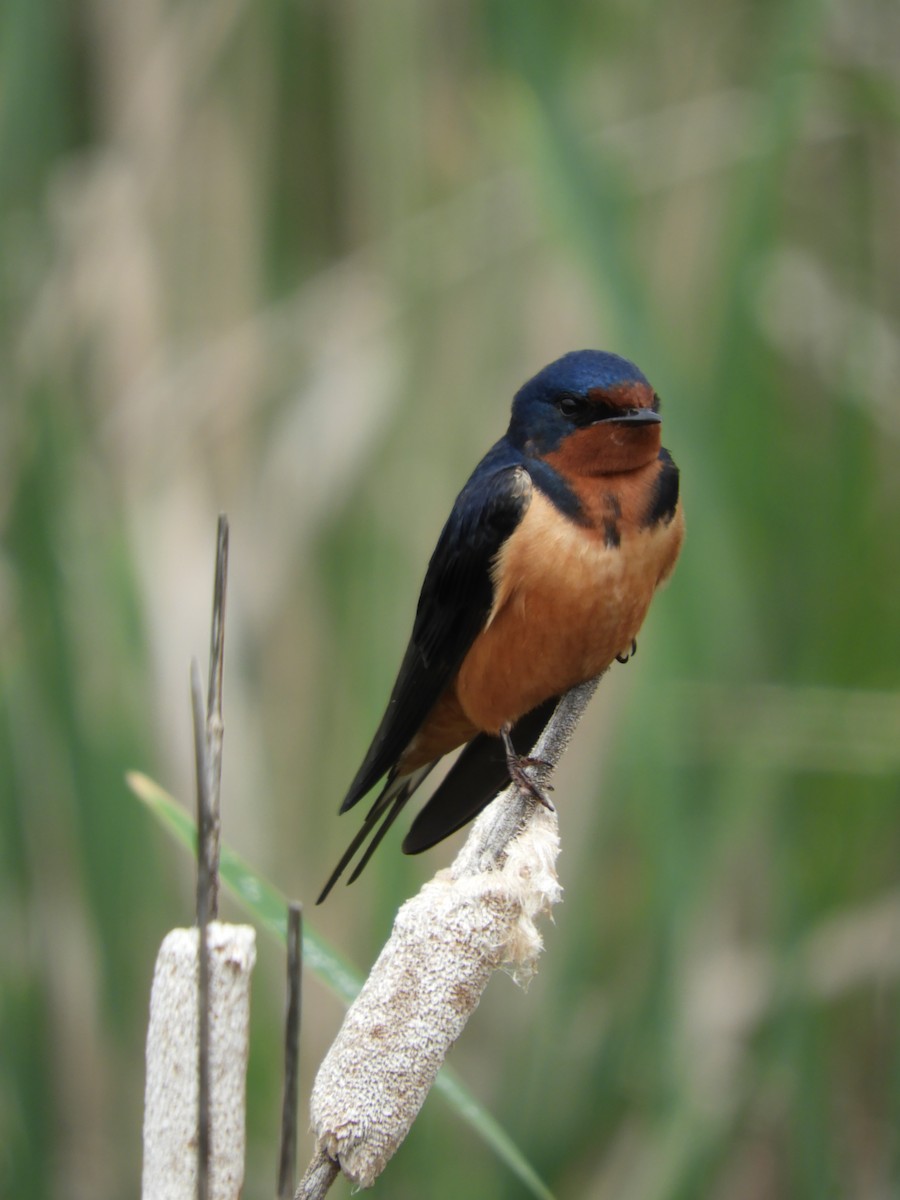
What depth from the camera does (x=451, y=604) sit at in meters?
1.66

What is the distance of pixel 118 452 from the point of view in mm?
2336

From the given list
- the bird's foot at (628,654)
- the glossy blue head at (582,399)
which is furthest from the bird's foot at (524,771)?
the glossy blue head at (582,399)

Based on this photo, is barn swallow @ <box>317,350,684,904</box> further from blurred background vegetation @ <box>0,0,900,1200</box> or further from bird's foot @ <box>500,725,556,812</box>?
blurred background vegetation @ <box>0,0,900,1200</box>

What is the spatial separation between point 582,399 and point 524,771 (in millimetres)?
392

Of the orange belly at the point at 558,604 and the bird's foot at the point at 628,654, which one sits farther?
the bird's foot at the point at 628,654

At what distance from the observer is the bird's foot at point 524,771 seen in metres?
1.27

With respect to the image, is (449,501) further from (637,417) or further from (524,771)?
(524,771)

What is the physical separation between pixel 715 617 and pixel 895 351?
0.65 metres

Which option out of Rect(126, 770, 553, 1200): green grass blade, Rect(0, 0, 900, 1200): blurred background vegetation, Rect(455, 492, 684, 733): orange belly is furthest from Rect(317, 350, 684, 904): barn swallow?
Rect(126, 770, 553, 1200): green grass blade

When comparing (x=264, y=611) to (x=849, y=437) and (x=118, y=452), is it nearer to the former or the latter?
(x=118, y=452)

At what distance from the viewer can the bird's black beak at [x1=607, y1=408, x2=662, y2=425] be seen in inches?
59.9

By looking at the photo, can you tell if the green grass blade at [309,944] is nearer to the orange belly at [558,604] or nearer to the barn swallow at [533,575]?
the barn swallow at [533,575]

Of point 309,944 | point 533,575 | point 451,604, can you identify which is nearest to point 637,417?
point 533,575

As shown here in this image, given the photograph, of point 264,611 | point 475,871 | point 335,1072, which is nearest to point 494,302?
point 264,611
